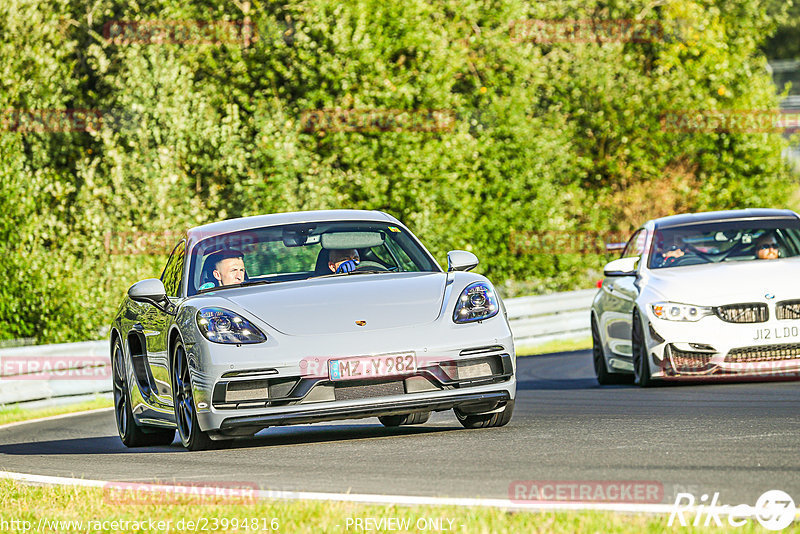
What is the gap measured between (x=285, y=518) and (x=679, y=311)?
21.5 feet

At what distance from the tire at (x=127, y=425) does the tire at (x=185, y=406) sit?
125 centimetres

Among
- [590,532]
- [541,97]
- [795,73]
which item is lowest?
[795,73]

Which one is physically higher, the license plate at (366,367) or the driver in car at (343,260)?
the driver in car at (343,260)

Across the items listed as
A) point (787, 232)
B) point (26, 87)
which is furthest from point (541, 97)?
point (787, 232)

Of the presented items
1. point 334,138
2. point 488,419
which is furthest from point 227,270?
point 334,138

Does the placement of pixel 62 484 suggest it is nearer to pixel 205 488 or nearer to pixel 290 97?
pixel 205 488

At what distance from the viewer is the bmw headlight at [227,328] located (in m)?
8.20

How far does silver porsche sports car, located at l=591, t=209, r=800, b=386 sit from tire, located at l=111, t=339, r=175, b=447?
13.3 feet

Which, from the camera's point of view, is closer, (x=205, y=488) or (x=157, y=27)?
(x=205, y=488)

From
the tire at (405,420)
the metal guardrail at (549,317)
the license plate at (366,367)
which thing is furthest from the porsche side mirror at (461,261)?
the metal guardrail at (549,317)

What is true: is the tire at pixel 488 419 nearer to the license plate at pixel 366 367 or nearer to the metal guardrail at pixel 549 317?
the license plate at pixel 366 367

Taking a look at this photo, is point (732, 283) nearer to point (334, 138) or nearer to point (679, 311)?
point (679, 311)

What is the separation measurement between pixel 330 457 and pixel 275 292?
1.12 meters

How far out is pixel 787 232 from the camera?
1280 cm
